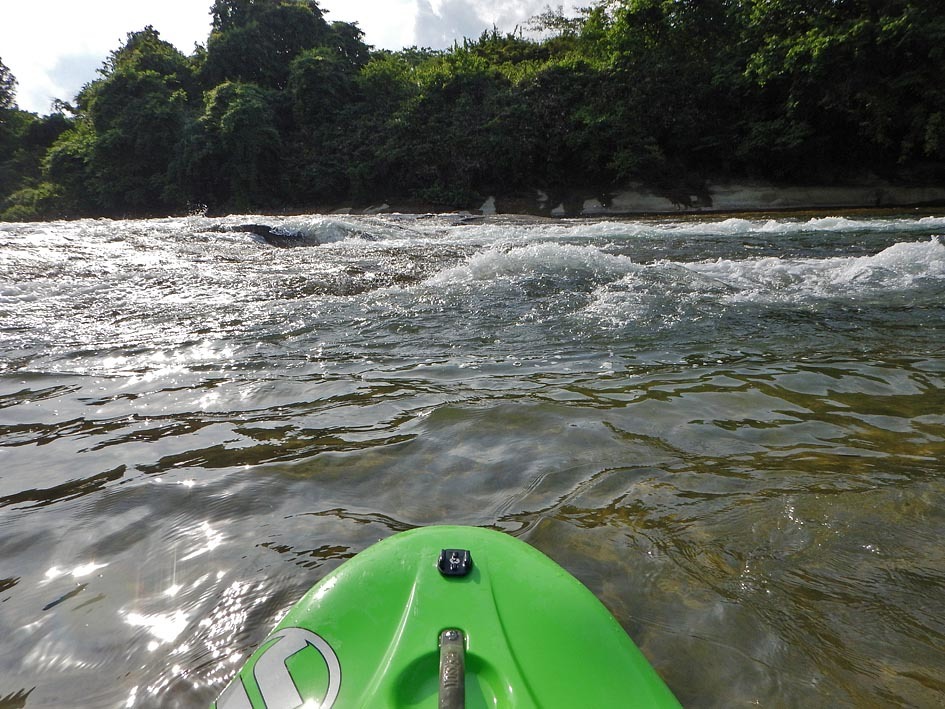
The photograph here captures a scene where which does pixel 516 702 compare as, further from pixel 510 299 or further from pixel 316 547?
pixel 510 299

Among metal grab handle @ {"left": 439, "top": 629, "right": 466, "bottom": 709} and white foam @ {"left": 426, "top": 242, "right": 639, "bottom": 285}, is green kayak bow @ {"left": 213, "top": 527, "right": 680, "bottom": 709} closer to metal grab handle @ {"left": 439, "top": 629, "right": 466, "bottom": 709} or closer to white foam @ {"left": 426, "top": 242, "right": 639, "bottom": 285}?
metal grab handle @ {"left": 439, "top": 629, "right": 466, "bottom": 709}

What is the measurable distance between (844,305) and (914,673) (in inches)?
141

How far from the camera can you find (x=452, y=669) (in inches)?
38.8

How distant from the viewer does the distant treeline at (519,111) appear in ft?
50.5

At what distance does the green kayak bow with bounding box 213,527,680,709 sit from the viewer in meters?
0.97

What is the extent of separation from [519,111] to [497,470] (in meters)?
19.3

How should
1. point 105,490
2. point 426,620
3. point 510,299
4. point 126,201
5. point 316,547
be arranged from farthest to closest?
point 126,201, point 510,299, point 105,490, point 316,547, point 426,620

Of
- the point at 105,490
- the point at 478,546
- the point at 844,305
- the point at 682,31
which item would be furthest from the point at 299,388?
the point at 682,31

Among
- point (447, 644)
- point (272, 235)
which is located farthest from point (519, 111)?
point (447, 644)

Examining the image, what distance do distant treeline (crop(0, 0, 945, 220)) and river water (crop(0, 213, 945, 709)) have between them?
1453 centimetres

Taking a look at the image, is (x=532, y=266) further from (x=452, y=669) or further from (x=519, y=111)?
(x=519, y=111)

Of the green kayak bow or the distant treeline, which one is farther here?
the distant treeline

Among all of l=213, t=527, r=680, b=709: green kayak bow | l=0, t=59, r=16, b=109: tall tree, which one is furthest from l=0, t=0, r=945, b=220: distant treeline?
l=213, t=527, r=680, b=709: green kayak bow

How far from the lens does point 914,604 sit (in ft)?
4.39
